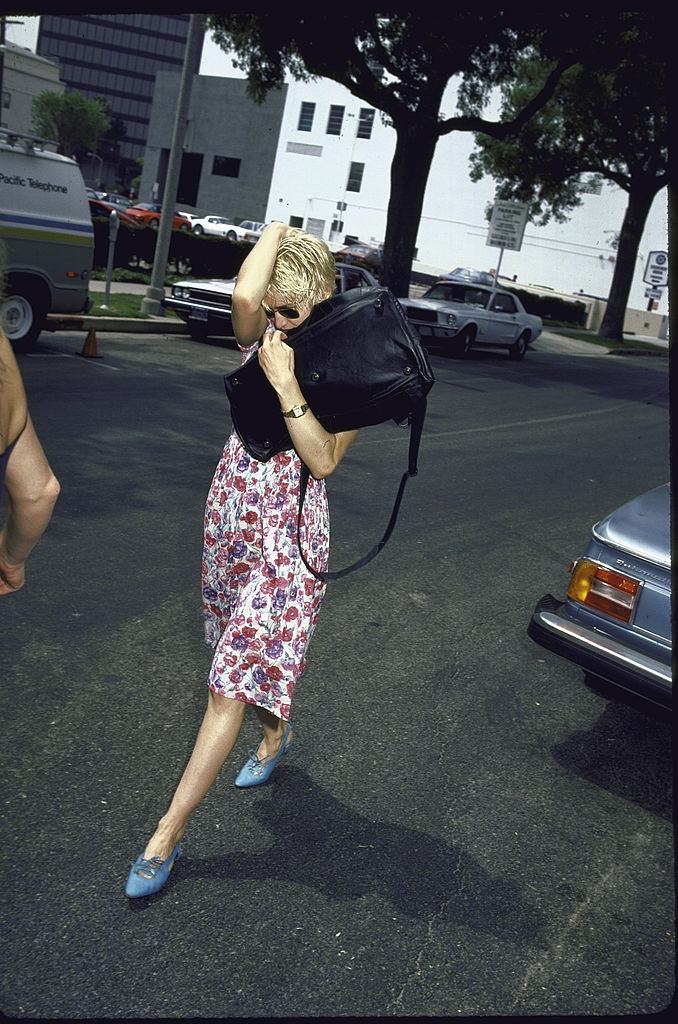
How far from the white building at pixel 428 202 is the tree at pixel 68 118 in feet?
91.7

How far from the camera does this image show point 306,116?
7244 centimetres

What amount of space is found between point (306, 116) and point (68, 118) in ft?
98.8

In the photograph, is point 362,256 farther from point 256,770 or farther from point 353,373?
point 353,373

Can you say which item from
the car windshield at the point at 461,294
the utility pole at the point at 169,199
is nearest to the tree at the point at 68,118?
the car windshield at the point at 461,294

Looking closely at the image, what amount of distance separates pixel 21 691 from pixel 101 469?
11.8 feet

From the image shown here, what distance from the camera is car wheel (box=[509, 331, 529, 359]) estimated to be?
24.2m

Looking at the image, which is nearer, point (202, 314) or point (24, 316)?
point (24, 316)

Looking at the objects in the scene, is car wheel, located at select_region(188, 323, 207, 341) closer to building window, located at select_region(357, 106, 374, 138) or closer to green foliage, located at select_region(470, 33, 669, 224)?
green foliage, located at select_region(470, 33, 669, 224)

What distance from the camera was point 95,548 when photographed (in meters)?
5.91

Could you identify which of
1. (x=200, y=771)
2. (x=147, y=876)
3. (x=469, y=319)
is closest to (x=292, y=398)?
(x=200, y=771)

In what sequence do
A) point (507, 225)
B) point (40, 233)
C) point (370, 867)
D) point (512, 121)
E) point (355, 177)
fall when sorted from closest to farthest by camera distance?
1. point (370, 867)
2. point (40, 233)
3. point (512, 121)
4. point (507, 225)
5. point (355, 177)

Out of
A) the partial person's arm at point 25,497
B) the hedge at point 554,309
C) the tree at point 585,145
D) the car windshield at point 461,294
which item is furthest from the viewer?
the hedge at point 554,309

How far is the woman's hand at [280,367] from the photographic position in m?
2.95

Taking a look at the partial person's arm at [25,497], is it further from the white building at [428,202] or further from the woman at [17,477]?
the white building at [428,202]
